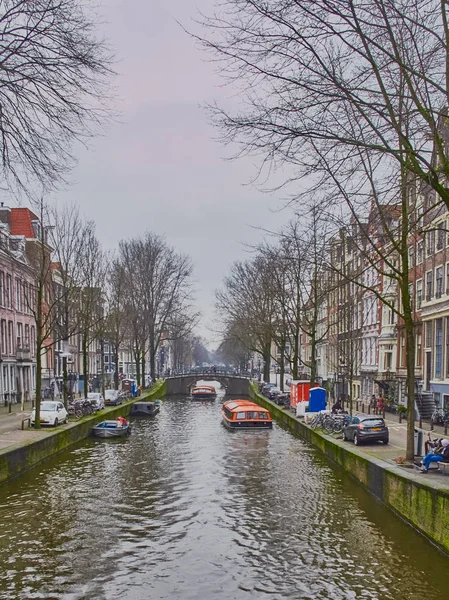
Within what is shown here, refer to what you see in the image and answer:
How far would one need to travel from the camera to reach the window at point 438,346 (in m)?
40.1

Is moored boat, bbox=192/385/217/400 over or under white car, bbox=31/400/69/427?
under

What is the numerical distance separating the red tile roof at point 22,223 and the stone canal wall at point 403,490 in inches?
1727

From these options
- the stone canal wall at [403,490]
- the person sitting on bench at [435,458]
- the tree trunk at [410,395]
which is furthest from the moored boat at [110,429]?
the person sitting on bench at [435,458]

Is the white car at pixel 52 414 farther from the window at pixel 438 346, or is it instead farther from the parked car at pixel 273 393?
the parked car at pixel 273 393

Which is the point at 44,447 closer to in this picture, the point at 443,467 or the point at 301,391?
the point at 443,467

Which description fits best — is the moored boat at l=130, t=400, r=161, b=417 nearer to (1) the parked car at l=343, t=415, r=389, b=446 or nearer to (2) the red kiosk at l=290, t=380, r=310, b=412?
(2) the red kiosk at l=290, t=380, r=310, b=412

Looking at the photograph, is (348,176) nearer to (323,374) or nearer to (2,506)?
(2,506)

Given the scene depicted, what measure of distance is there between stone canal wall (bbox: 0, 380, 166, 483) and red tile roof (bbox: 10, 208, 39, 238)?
992 inches

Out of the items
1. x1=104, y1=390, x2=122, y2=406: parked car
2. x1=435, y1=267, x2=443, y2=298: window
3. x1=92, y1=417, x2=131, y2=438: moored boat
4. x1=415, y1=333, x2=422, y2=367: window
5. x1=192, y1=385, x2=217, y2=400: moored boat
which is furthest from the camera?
x1=192, y1=385, x2=217, y2=400: moored boat

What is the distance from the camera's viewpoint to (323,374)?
8331cm

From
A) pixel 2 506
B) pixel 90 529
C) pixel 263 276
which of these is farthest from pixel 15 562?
pixel 263 276

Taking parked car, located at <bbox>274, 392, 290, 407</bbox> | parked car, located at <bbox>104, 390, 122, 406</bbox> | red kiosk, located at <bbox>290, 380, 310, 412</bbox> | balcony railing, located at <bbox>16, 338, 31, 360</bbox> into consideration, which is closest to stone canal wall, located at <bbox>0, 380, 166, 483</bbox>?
parked car, located at <bbox>104, 390, 122, 406</bbox>

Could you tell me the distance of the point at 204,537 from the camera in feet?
55.8

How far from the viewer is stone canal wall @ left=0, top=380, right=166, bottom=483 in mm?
23328
